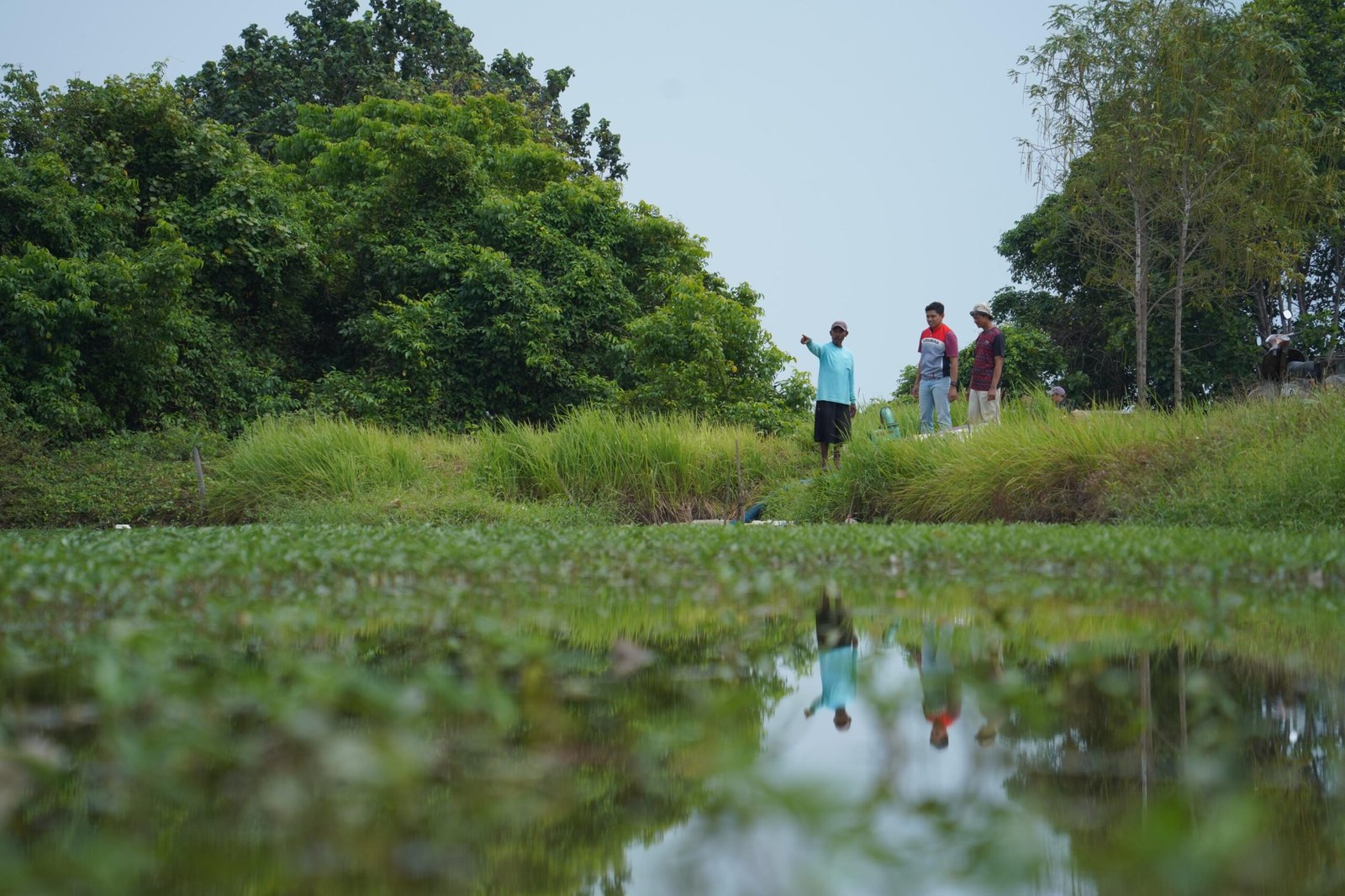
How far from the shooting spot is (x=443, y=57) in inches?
1293

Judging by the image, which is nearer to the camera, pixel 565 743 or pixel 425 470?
pixel 565 743

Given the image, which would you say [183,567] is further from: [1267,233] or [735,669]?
[1267,233]

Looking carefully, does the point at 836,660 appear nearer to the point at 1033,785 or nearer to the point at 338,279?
the point at 1033,785

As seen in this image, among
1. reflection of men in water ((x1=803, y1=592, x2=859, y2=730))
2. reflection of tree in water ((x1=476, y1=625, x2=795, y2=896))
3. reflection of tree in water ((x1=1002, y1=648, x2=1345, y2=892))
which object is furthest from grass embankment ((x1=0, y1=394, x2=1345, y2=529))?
reflection of tree in water ((x1=476, y1=625, x2=795, y2=896))

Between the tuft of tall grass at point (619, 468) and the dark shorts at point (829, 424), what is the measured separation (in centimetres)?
100

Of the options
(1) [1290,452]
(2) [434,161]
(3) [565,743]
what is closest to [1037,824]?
(3) [565,743]

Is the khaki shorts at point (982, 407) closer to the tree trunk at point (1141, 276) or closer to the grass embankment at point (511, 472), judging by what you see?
the grass embankment at point (511, 472)

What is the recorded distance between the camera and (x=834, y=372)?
1394 cm

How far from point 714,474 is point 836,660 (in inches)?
426

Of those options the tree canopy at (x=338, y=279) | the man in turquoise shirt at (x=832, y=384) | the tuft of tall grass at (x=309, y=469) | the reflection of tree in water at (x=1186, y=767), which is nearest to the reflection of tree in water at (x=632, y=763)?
the reflection of tree in water at (x=1186, y=767)

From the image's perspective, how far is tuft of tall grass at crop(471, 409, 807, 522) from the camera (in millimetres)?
14492

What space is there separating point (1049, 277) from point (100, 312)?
24138mm

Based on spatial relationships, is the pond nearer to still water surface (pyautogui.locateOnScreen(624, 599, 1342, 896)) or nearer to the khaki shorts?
still water surface (pyautogui.locateOnScreen(624, 599, 1342, 896))

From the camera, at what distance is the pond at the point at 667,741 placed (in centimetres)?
209
